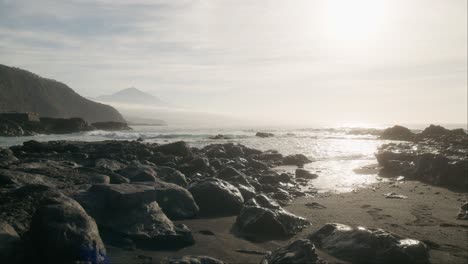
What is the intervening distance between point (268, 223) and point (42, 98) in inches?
3661

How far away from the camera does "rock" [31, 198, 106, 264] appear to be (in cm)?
425

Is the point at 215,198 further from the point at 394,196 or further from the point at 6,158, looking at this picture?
the point at 6,158

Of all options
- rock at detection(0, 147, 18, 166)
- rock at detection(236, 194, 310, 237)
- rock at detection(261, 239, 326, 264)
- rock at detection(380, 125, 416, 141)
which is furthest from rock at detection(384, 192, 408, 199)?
rock at detection(380, 125, 416, 141)

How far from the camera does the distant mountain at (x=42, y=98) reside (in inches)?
3108

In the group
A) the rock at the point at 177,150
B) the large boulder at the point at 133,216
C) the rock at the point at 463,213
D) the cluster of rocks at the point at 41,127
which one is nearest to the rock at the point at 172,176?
the large boulder at the point at 133,216

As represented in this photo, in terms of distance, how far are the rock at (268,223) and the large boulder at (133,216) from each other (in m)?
1.30

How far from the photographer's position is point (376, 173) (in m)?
16.5

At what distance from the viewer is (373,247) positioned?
5.21 meters

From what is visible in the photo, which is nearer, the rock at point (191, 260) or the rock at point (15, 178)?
the rock at point (191, 260)

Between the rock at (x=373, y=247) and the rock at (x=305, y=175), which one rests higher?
the rock at (x=373, y=247)

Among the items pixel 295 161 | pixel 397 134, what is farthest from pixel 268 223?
pixel 397 134

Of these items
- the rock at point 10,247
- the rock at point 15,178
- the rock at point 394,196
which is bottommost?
the rock at point 394,196

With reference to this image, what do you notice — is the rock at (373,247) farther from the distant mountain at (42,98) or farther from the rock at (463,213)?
the distant mountain at (42,98)

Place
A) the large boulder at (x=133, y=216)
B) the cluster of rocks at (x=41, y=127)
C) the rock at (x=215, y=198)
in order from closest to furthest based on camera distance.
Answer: the large boulder at (x=133, y=216) < the rock at (x=215, y=198) < the cluster of rocks at (x=41, y=127)
